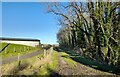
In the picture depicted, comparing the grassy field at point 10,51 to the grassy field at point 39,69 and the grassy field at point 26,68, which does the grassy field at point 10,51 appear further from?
the grassy field at point 26,68

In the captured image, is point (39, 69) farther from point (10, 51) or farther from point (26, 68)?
point (10, 51)

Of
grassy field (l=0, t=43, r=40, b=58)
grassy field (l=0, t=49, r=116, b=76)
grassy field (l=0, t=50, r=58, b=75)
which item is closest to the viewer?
grassy field (l=0, t=50, r=58, b=75)

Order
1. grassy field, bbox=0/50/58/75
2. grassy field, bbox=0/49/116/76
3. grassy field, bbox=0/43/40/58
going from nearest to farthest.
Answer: grassy field, bbox=0/50/58/75 < grassy field, bbox=0/49/116/76 < grassy field, bbox=0/43/40/58

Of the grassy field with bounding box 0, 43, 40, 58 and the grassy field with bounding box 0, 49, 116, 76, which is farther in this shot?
the grassy field with bounding box 0, 43, 40, 58

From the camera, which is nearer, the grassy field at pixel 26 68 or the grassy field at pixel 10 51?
the grassy field at pixel 26 68

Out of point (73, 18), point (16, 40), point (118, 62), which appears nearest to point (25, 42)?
point (16, 40)

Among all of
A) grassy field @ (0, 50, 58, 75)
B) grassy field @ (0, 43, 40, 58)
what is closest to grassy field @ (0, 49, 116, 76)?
grassy field @ (0, 50, 58, 75)

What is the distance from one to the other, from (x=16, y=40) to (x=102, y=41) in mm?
81817

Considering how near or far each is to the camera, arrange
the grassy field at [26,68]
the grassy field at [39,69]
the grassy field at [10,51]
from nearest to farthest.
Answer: the grassy field at [26,68]
the grassy field at [39,69]
the grassy field at [10,51]

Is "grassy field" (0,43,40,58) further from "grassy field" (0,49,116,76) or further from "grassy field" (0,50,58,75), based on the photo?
"grassy field" (0,50,58,75)

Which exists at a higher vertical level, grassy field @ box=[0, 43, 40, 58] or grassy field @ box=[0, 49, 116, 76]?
grassy field @ box=[0, 43, 40, 58]

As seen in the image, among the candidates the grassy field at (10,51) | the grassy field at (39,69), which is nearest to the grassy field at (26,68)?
the grassy field at (39,69)

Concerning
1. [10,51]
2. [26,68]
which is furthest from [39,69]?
[10,51]

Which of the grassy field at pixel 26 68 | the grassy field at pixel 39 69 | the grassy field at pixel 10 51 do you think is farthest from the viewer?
the grassy field at pixel 10 51
